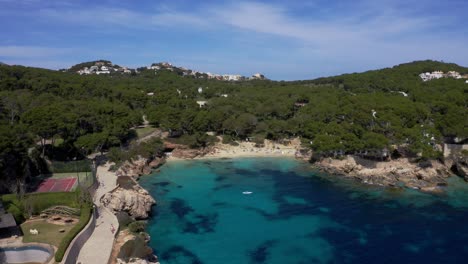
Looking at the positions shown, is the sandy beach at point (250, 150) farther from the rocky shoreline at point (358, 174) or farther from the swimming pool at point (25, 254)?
the swimming pool at point (25, 254)

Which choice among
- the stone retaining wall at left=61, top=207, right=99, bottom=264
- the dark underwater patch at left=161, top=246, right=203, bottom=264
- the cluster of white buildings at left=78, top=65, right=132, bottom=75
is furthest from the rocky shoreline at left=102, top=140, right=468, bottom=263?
the cluster of white buildings at left=78, top=65, right=132, bottom=75

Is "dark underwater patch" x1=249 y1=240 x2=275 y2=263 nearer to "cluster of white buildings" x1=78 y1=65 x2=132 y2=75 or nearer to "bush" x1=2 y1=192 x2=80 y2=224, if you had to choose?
"bush" x1=2 y1=192 x2=80 y2=224

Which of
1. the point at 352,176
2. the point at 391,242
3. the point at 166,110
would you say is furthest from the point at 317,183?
the point at 166,110

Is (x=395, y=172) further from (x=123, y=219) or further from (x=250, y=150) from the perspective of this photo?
(x=123, y=219)

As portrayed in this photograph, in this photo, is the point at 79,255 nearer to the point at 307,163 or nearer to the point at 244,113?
the point at 307,163

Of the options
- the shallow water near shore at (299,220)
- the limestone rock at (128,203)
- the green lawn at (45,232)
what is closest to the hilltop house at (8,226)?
the green lawn at (45,232)
